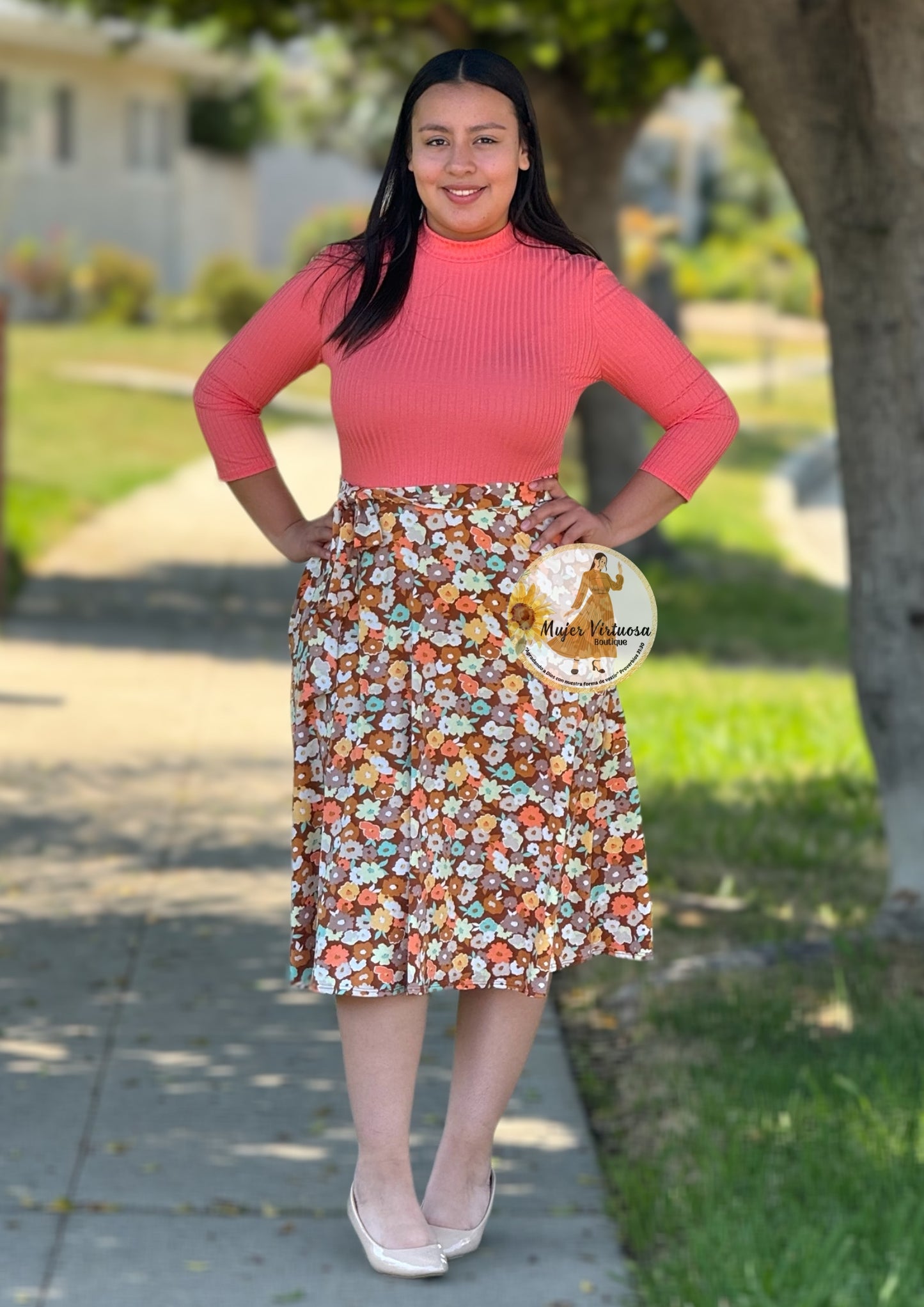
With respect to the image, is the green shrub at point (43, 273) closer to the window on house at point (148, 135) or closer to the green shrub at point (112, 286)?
the green shrub at point (112, 286)

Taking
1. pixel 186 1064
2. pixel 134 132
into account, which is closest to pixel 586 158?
pixel 186 1064

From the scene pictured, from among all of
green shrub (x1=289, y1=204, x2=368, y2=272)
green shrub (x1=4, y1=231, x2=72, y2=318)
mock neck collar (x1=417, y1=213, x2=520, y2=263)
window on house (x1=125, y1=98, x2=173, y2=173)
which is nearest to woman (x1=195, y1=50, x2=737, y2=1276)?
mock neck collar (x1=417, y1=213, x2=520, y2=263)

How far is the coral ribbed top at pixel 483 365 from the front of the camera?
3350 mm

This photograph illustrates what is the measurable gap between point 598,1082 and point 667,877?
1757mm

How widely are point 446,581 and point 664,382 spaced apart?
0.48 metres

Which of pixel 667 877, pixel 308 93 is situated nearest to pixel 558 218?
pixel 667 877

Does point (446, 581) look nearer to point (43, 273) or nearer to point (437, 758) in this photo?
point (437, 758)

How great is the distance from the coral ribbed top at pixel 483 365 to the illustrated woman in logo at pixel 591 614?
0.60ft

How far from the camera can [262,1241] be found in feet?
12.1

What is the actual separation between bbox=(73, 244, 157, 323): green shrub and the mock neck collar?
2838 cm

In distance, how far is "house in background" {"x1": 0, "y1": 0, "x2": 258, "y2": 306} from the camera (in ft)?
105

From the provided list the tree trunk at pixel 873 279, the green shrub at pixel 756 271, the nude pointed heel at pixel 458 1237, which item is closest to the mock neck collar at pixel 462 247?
the nude pointed heel at pixel 458 1237

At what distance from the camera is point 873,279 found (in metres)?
5.04

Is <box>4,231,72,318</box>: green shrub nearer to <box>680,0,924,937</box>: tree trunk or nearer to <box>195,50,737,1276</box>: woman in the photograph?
<box>680,0,924,937</box>: tree trunk
